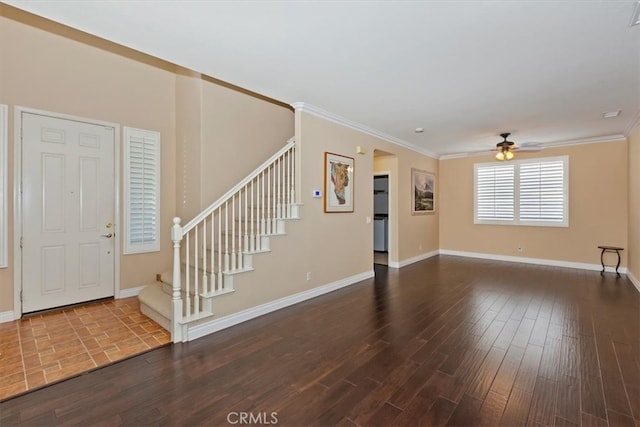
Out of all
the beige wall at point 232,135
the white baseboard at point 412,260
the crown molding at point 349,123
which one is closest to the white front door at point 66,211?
the beige wall at point 232,135

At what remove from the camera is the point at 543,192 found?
682 centimetres

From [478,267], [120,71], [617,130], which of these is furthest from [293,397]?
[617,130]

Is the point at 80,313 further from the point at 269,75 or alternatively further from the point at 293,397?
the point at 269,75

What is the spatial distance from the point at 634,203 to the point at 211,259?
6972 millimetres

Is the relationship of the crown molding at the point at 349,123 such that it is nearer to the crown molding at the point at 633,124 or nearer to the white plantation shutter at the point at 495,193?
the white plantation shutter at the point at 495,193

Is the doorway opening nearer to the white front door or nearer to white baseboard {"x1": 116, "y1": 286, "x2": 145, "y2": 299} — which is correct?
white baseboard {"x1": 116, "y1": 286, "x2": 145, "y2": 299}

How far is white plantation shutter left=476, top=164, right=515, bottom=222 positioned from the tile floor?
24.7 feet

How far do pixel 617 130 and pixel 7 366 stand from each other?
9.17m

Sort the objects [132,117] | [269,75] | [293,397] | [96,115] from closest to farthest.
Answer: [293,397] < [269,75] < [96,115] < [132,117]

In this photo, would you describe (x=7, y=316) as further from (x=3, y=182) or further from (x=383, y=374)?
(x=383, y=374)

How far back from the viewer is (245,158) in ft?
15.8

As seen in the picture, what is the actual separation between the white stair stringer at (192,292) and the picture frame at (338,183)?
87 cm

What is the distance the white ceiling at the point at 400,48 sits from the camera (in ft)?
7.18

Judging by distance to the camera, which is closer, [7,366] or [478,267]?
[7,366]
